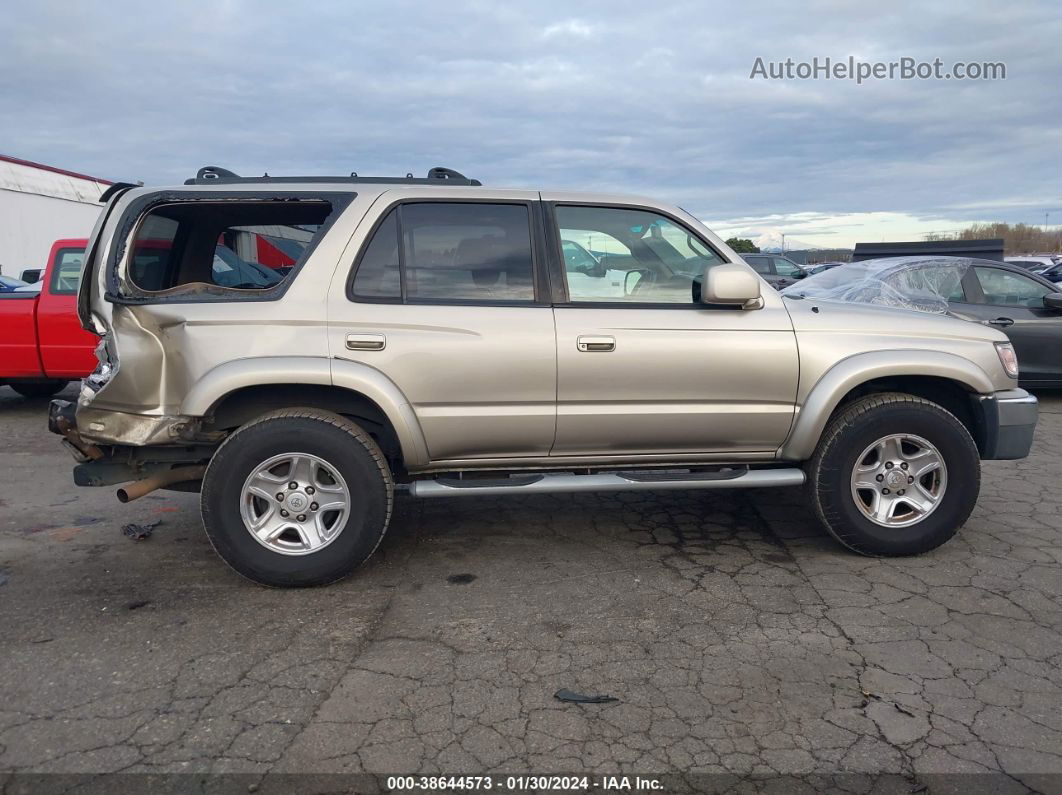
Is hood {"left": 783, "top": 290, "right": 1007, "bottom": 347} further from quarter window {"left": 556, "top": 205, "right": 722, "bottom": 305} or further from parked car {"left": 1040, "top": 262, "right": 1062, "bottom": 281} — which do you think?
parked car {"left": 1040, "top": 262, "right": 1062, "bottom": 281}

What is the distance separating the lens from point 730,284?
13.2ft

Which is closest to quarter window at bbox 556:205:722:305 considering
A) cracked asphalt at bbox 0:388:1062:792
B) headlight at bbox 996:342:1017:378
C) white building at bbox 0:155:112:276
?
cracked asphalt at bbox 0:388:1062:792

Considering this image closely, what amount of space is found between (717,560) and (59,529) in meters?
3.90

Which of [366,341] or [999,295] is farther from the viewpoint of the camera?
[999,295]

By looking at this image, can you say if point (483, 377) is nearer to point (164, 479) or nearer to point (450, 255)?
point (450, 255)

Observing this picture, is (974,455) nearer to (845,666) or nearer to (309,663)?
(845,666)

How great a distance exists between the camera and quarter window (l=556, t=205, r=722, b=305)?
4.29 meters

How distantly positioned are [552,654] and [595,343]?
153 centimetres

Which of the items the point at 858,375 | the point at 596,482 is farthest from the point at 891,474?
the point at 596,482

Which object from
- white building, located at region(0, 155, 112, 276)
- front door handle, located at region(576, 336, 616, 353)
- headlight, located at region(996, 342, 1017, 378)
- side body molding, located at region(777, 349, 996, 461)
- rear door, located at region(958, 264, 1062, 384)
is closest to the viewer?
front door handle, located at region(576, 336, 616, 353)

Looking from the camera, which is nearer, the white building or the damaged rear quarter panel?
the damaged rear quarter panel

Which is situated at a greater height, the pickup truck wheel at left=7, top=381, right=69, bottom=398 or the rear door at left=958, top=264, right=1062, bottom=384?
the rear door at left=958, top=264, right=1062, bottom=384

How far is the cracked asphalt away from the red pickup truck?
3.73 meters

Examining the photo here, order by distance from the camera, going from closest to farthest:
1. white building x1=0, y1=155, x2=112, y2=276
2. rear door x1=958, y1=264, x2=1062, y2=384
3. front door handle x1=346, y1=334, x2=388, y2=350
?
1. front door handle x1=346, y1=334, x2=388, y2=350
2. rear door x1=958, y1=264, x2=1062, y2=384
3. white building x1=0, y1=155, x2=112, y2=276
